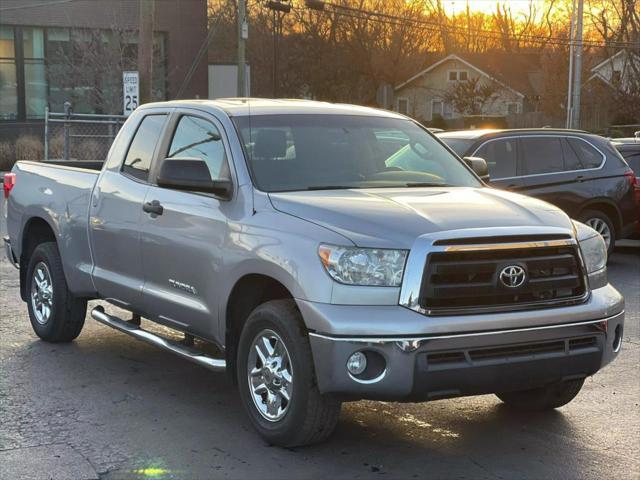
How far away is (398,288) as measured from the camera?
4594 mm

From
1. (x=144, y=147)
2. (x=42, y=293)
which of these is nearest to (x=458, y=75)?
(x=42, y=293)

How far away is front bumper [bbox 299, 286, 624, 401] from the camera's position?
4523 mm

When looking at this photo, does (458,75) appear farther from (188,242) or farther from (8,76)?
(188,242)

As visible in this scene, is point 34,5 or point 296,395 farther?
point 34,5

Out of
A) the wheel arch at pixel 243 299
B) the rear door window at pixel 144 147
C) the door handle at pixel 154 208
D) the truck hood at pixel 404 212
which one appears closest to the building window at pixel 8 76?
the rear door window at pixel 144 147

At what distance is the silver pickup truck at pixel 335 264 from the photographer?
15.1 feet

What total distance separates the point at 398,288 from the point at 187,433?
1.63 m

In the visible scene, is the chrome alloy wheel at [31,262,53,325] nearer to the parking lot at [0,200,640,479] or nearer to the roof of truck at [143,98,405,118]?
the parking lot at [0,200,640,479]

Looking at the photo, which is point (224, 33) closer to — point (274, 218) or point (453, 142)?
point (453, 142)

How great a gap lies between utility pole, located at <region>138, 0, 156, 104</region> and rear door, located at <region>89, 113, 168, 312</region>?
14420 mm

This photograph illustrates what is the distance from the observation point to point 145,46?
21.0 metres

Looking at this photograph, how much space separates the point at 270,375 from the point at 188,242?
1.13m

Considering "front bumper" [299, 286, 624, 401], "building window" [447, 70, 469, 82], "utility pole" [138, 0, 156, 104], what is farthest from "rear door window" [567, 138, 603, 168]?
"building window" [447, 70, 469, 82]

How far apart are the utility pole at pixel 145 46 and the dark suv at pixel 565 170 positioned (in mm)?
10501
